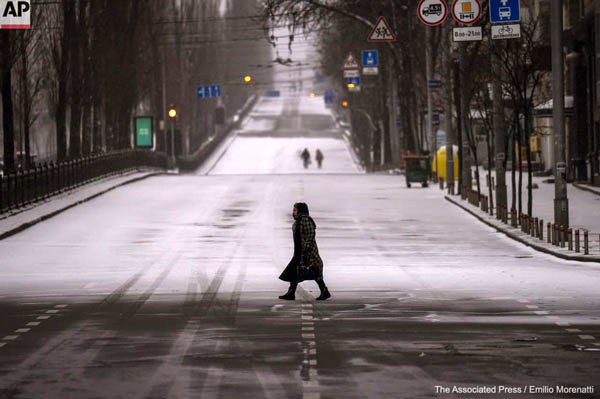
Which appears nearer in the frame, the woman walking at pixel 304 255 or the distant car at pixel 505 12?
the woman walking at pixel 304 255

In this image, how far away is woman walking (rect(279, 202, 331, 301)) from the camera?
790 inches

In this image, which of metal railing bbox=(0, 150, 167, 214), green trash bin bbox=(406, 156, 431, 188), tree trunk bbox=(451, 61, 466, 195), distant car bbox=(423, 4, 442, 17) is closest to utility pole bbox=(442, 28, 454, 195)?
tree trunk bbox=(451, 61, 466, 195)

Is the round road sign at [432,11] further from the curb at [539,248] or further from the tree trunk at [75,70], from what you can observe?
the tree trunk at [75,70]

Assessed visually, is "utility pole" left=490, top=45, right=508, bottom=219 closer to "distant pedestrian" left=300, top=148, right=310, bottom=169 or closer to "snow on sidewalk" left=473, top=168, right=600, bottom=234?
"snow on sidewalk" left=473, top=168, right=600, bottom=234

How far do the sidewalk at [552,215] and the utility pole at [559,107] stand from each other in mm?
843

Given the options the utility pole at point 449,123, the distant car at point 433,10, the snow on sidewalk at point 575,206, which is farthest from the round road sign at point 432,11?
the utility pole at point 449,123

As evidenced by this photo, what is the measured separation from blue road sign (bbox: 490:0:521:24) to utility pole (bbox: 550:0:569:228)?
2.29 m

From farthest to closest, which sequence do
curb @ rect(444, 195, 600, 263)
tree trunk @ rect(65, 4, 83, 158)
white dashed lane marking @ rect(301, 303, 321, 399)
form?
tree trunk @ rect(65, 4, 83, 158) → curb @ rect(444, 195, 600, 263) → white dashed lane marking @ rect(301, 303, 321, 399)

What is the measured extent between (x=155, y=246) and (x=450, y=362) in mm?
17434

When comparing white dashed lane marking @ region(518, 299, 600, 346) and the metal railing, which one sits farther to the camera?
the metal railing

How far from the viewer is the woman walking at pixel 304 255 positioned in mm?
20062

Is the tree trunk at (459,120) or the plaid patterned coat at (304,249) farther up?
the tree trunk at (459,120)

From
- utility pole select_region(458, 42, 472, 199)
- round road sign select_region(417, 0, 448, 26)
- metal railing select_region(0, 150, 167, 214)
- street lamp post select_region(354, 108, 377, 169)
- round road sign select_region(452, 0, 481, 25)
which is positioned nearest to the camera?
round road sign select_region(452, 0, 481, 25)

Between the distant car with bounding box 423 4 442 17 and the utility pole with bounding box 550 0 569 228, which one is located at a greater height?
the distant car with bounding box 423 4 442 17
